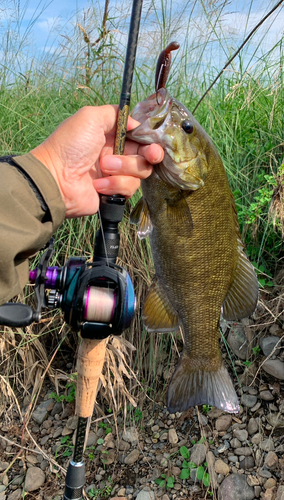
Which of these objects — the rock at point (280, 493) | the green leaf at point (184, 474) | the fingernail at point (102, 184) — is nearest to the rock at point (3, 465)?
the green leaf at point (184, 474)

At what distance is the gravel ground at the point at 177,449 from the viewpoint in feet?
8.43

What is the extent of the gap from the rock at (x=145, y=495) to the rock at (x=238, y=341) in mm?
1071

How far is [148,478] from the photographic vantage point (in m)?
2.74

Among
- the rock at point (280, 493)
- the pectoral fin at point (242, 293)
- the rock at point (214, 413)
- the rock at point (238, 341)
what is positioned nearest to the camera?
the pectoral fin at point (242, 293)

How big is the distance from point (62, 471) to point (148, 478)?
619 mm

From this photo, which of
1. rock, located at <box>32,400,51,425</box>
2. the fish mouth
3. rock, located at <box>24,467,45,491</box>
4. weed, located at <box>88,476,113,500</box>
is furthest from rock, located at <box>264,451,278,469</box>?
the fish mouth

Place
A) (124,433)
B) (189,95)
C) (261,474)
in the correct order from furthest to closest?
1. (189,95)
2. (124,433)
3. (261,474)

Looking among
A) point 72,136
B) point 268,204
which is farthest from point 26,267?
point 268,204

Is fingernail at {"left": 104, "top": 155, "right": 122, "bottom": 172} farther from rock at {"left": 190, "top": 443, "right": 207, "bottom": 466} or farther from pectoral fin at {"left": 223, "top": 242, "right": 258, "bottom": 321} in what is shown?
rock at {"left": 190, "top": 443, "right": 207, "bottom": 466}

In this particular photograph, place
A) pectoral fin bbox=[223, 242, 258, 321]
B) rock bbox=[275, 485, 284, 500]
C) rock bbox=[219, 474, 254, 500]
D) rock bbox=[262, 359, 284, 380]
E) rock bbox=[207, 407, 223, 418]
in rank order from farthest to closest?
rock bbox=[207, 407, 223, 418] → rock bbox=[262, 359, 284, 380] → rock bbox=[219, 474, 254, 500] → rock bbox=[275, 485, 284, 500] → pectoral fin bbox=[223, 242, 258, 321]

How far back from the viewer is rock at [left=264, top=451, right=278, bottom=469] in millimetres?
2512

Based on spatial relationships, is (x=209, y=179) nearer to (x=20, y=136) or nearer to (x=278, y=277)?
(x=278, y=277)

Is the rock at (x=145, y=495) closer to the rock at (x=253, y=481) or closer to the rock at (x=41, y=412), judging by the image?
the rock at (x=253, y=481)

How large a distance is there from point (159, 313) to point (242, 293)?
36 centimetres
